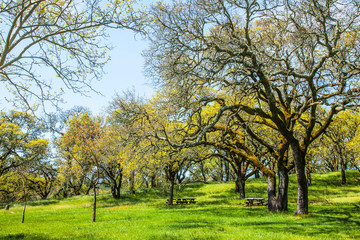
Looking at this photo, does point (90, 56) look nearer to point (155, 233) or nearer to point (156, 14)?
point (156, 14)

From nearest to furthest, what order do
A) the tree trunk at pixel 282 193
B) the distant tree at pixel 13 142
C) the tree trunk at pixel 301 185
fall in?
the tree trunk at pixel 301 185
the tree trunk at pixel 282 193
the distant tree at pixel 13 142

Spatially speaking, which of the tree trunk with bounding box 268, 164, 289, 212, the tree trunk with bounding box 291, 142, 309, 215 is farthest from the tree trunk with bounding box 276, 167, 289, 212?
the tree trunk with bounding box 291, 142, 309, 215

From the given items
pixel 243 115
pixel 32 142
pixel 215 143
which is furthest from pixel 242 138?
pixel 32 142

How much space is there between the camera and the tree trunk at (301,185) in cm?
1348

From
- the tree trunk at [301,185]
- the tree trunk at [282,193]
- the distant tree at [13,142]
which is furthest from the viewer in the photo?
the distant tree at [13,142]

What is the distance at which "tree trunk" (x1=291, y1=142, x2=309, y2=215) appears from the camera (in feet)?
44.2

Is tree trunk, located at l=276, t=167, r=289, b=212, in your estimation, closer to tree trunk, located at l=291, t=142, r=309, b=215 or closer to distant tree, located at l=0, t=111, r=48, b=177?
tree trunk, located at l=291, t=142, r=309, b=215

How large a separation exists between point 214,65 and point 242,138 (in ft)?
23.3

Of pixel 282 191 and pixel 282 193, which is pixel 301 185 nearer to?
pixel 282 191

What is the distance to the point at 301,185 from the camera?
13.7 metres

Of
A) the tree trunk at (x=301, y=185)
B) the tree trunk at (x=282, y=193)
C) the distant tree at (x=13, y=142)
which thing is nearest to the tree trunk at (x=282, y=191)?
the tree trunk at (x=282, y=193)

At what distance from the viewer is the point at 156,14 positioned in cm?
1148

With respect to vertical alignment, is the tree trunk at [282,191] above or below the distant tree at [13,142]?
below

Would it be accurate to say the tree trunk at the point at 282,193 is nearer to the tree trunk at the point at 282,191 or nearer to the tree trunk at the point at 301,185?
the tree trunk at the point at 282,191
